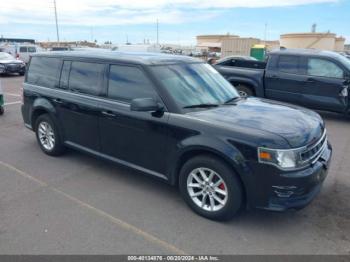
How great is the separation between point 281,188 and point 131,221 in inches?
64.4

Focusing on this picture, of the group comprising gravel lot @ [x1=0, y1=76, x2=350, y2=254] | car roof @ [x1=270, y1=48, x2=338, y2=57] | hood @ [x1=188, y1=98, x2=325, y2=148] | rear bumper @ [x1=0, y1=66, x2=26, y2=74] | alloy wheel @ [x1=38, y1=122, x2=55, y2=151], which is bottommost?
gravel lot @ [x1=0, y1=76, x2=350, y2=254]

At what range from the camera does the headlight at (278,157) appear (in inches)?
126

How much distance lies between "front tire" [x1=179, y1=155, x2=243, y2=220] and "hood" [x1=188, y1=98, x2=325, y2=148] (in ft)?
1.52

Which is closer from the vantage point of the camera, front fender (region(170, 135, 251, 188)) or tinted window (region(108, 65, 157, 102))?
front fender (region(170, 135, 251, 188))

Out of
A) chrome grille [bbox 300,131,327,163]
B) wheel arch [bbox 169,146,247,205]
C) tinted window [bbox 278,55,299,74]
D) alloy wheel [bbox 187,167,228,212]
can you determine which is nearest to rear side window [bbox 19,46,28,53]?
tinted window [bbox 278,55,299,74]

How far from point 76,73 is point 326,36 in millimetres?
63236

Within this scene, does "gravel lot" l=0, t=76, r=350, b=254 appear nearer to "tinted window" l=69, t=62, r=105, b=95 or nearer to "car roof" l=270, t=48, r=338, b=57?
"tinted window" l=69, t=62, r=105, b=95

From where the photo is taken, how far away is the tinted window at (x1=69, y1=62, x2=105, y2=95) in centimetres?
466

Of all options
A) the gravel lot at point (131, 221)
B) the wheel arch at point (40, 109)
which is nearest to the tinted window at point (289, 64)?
the gravel lot at point (131, 221)

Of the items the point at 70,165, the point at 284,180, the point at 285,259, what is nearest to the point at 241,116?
the point at 284,180

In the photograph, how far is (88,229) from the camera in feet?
11.6

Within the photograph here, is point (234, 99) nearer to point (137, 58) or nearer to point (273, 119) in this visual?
point (273, 119)

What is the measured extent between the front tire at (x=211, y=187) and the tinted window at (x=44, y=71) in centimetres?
289

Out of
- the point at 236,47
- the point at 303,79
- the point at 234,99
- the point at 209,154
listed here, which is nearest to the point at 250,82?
→ the point at 303,79
